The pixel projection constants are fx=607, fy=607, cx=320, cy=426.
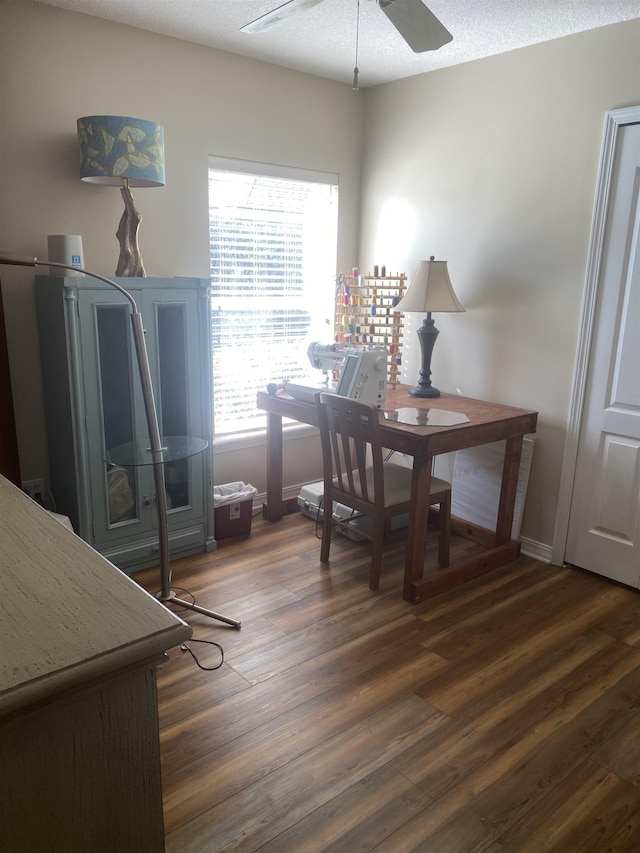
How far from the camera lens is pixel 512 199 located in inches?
120

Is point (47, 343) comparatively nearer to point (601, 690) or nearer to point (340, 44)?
point (340, 44)

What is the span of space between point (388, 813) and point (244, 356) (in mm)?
2516

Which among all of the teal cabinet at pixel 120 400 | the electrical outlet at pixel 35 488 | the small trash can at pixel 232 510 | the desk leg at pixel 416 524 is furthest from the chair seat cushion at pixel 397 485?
the electrical outlet at pixel 35 488

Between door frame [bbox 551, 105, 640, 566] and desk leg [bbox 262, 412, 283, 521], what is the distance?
1533 mm

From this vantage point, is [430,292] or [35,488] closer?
[35,488]

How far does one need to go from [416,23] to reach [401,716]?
2167 millimetres

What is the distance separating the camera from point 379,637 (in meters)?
2.44

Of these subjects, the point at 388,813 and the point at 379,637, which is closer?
the point at 388,813

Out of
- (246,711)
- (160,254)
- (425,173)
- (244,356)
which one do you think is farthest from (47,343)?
(425,173)

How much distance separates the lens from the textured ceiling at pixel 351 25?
2.44 metres

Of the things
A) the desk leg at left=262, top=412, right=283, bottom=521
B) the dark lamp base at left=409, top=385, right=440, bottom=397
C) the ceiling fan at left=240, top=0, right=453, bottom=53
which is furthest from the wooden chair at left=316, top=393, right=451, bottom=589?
the ceiling fan at left=240, top=0, right=453, bottom=53

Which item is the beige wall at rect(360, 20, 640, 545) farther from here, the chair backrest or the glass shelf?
the glass shelf

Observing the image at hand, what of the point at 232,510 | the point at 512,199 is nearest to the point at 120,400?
the point at 232,510

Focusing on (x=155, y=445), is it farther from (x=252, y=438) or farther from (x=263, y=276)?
(x=263, y=276)
